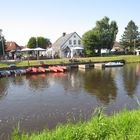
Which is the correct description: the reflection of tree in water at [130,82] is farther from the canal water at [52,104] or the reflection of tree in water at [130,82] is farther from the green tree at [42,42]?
the green tree at [42,42]

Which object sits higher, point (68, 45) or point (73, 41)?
point (73, 41)

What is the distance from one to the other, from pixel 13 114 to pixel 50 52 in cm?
7743

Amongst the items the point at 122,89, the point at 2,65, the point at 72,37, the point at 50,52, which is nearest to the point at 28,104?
the point at 122,89

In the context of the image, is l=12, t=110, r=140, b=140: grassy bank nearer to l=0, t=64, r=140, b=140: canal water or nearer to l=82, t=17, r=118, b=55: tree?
l=0, t=64, r=140, b=140: canal water

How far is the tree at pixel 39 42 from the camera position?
107769mm

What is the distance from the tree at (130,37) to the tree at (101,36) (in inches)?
482

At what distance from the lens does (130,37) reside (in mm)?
108188

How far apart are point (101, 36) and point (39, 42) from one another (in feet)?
107

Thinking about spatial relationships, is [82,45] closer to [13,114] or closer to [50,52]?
[50,52]

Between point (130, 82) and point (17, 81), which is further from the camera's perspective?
point (17, 81)

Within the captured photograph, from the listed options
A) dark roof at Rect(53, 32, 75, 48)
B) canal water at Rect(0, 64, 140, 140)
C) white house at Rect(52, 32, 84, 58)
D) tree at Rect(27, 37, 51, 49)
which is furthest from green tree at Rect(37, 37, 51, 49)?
canal water at Rect(0, 64, 140, 140)

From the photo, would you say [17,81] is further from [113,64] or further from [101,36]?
[101,36]

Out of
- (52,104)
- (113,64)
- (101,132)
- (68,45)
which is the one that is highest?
(68,45)

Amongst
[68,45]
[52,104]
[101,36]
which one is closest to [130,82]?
[52,104]
